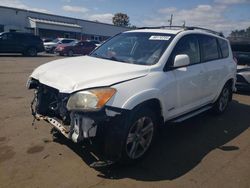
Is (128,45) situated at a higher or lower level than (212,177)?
higher

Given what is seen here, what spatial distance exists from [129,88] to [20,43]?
70.1 feet

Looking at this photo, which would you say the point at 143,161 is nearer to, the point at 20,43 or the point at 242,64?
the point at 242,64

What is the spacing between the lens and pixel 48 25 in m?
43.8

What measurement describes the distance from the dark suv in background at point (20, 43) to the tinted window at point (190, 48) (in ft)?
64.5

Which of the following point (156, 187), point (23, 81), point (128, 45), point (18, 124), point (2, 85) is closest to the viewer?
point (156, 187)

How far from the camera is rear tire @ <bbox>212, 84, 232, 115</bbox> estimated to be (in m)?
6.70

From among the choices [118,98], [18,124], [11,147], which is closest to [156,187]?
[118,98]

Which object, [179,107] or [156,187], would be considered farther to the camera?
[179,107]

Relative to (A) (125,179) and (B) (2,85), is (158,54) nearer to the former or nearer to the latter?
(A) (125,179)

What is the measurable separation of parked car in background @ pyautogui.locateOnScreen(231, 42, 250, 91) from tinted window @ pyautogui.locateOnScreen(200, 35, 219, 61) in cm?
349

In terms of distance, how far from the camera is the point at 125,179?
376 centimetres

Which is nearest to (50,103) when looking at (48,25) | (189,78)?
(189,78)

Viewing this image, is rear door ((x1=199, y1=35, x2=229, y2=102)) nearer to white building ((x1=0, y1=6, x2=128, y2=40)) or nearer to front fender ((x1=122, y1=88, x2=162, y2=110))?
front fender ((x1=122, y1=88, x2=162, y2=110))

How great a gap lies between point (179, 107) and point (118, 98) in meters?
1.58
